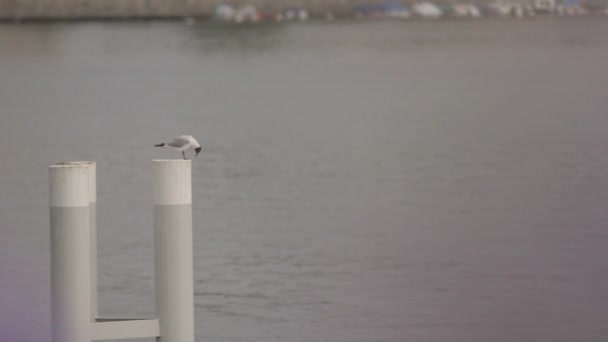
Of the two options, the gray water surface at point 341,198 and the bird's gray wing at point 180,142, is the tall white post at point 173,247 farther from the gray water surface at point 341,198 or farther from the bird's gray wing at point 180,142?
the gray water surface at point 341,198

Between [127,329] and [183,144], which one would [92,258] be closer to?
[127,329]

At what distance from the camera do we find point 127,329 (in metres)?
7.30

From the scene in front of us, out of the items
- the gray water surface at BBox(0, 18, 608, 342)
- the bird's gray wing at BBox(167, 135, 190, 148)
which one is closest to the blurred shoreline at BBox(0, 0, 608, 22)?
the gray water surface at BBox(0, 18, 608, 342)

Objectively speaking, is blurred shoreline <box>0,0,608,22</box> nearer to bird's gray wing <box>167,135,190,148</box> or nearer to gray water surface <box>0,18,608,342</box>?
gray water surface <box>0,18,608,342</box>

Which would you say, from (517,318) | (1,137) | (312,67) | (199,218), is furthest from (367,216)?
(312,67)

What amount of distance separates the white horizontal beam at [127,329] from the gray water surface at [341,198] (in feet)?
10.1

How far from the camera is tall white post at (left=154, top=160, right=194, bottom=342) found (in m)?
7.03

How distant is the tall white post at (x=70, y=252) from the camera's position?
6.98m

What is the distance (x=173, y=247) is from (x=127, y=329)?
40cm

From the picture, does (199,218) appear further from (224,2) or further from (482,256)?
(224,2)

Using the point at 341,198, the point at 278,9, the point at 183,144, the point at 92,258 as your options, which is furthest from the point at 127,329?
the point at 278,9

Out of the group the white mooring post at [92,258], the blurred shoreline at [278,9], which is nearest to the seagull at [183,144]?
the white mooring post at [92,258]

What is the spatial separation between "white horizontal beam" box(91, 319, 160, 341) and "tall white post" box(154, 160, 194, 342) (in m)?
0.04

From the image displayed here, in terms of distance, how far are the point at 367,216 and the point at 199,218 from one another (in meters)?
1.43
